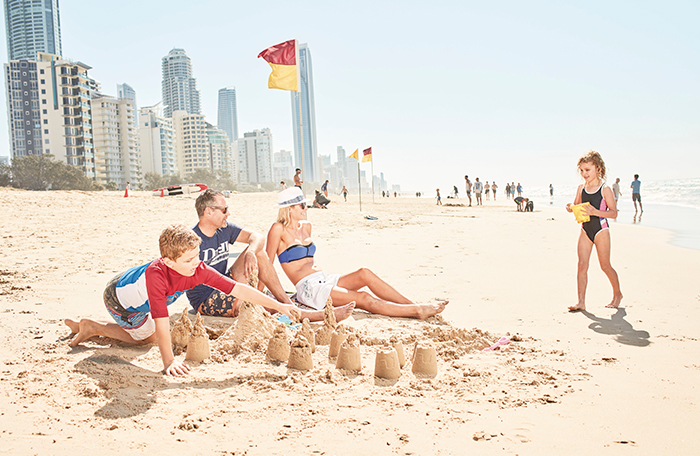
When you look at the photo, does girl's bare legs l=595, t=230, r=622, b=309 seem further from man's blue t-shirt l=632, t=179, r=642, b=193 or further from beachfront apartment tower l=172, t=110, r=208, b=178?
beachfront apartment tower l=172, t=110, r=208, b=178

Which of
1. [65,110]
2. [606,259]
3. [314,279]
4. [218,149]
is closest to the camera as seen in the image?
[314,279]

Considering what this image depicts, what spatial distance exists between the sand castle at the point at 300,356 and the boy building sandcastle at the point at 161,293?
309 mm

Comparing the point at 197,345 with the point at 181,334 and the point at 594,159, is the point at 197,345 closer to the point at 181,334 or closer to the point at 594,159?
the point at 181,334

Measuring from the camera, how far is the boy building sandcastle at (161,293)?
10.2 ft

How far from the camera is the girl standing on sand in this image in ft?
16.5

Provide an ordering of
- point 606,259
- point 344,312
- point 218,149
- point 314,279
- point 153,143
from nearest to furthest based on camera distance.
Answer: point 344,312, point 314,279, point 606,259, point 153,143, point 218,149

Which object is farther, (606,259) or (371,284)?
(606,259)

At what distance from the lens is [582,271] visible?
16.7 feet

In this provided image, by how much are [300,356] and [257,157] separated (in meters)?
172

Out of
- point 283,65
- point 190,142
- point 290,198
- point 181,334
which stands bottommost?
point 181,334

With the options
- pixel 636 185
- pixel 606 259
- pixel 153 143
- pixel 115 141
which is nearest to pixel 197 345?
pixel 606 259

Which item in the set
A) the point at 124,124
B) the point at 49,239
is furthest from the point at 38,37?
the point at 49,239

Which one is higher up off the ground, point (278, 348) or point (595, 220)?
point (595, 220)

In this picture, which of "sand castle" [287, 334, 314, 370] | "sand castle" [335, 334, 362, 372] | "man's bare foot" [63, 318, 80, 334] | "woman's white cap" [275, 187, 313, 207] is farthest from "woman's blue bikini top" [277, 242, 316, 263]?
"man's bare foot" [63, 318, 80, 334]
